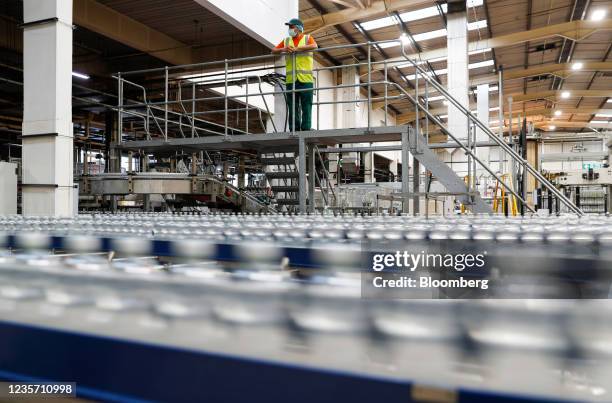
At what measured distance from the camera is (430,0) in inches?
520

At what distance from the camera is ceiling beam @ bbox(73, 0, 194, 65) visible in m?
9.65

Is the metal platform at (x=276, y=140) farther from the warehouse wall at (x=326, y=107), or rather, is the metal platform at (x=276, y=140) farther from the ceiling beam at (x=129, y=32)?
the warehouse wall at (x=326, y=107)

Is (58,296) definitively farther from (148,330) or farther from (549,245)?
(549,245)

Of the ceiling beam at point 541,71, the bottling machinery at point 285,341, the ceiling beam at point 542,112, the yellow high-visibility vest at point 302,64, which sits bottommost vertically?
the bottling machinery at point 285,341

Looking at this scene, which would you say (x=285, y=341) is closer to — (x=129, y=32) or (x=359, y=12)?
(x=129, y=32)

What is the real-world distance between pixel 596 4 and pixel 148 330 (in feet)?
60.5

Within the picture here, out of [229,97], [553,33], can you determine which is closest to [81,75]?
[229,97]

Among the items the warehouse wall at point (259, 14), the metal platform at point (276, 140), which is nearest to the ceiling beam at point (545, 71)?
the warehouse wall at point (259, 14)

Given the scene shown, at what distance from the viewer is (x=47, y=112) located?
18.9 ft

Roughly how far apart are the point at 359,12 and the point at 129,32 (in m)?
6.61

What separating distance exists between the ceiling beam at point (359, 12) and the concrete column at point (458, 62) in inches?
34.1

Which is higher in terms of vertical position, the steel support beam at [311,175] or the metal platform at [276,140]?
the metal platform at [276,140]

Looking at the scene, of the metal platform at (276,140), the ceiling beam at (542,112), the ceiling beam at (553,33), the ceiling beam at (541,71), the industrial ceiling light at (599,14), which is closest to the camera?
the metal platform at (276,140)

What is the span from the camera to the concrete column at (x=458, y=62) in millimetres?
13688
